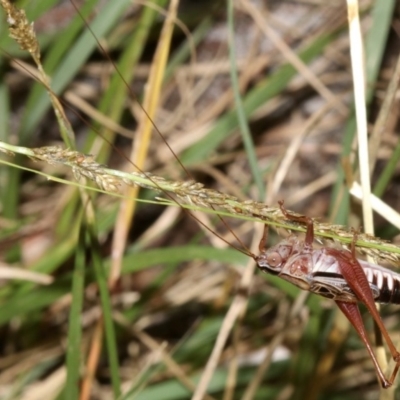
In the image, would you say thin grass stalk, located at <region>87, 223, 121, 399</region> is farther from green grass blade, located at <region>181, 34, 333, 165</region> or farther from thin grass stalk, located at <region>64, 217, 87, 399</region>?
green grass blade, located at <region>181, 34, 333, 165</region>

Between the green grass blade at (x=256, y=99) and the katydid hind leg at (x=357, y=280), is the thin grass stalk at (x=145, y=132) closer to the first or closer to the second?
the green grass blade at (x=256, y=99)

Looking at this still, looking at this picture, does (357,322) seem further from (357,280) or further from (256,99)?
(256,99)

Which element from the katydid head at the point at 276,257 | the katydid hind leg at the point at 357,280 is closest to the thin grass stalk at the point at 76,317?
the katydid head at the point at 276,257

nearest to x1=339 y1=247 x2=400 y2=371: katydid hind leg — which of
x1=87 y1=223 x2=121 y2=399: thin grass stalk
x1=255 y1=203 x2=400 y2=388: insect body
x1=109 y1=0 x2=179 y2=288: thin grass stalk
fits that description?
x1=255 y1=203 x2=400 y2=388: insect body

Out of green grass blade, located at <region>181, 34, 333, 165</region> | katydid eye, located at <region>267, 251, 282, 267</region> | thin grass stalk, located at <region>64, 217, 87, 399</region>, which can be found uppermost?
green grass blade, located at <region>181, 34, 333, 165</region>

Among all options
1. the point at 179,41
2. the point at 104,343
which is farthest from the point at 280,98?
the point at 104,343

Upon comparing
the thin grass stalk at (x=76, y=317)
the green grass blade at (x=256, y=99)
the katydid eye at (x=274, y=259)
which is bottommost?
the thin grass stalk at (x=76, y=317)

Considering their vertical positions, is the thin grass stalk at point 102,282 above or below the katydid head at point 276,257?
below
